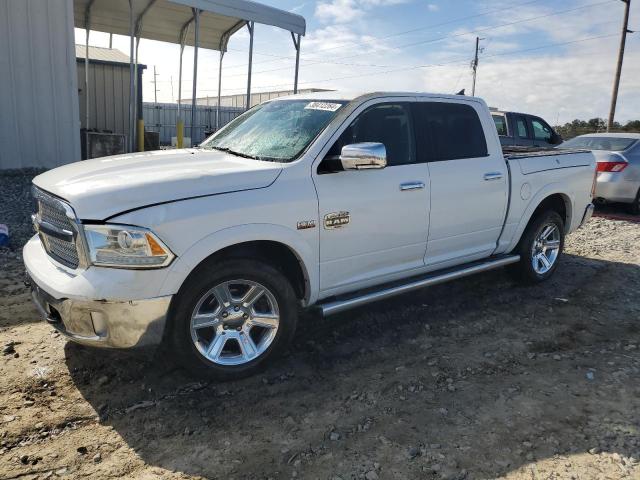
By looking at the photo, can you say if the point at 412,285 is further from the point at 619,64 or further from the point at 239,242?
the point at 619,64

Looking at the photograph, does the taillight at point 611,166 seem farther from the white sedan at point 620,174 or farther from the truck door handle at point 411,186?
the truck door handle at point 411,186

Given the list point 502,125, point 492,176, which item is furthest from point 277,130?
point 502,125

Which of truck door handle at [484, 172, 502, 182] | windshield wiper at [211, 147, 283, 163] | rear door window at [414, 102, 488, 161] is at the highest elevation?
rear door window at [414, 102, 488, 161]

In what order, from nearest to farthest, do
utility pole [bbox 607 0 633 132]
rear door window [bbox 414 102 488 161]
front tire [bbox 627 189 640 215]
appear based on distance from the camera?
rear door window [bbox 414 102 488 161] < front tire [bbox 627 189 640 215] < utility pole [bbox 607 0 633 132]

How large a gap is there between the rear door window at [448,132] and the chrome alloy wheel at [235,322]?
6.02 ft

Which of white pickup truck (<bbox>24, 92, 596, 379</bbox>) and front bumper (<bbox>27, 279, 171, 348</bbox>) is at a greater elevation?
white pickup truck (<bbox>24, 92, 596, 379</bbox>)

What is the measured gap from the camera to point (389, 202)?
392 cm

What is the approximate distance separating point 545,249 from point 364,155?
3.30 metres

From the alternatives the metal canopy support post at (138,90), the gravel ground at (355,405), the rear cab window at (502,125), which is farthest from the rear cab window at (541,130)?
the metal canopy support post at (138,90)

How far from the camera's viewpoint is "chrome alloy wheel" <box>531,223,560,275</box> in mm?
5602

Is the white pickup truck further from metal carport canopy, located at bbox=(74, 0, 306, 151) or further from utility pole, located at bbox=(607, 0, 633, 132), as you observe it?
utility pole, located at bbox=(607, 0, 633, 132)

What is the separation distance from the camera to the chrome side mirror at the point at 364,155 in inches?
135

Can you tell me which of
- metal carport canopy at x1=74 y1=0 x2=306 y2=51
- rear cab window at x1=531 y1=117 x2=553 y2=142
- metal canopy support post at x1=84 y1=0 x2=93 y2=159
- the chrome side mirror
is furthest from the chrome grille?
rear cab window at x1=531 y1=117 x2=553 y2=142

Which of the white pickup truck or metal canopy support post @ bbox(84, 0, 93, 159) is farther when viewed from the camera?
metal canopy support post @ bbox(84, 0, 93, 159)
